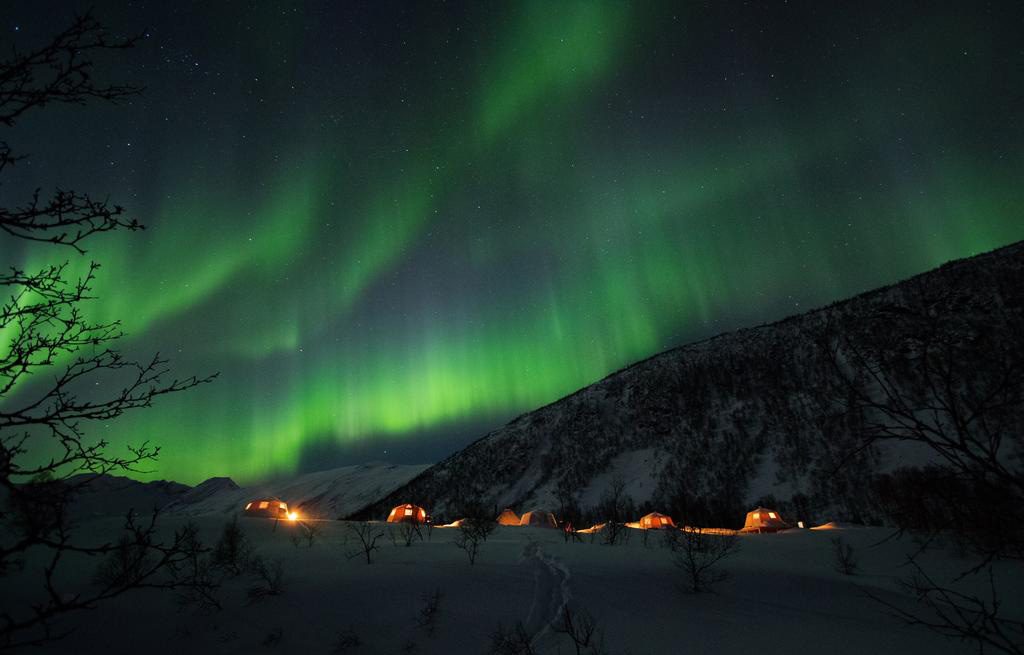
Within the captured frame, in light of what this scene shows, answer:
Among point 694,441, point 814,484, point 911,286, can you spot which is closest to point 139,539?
point 814,484

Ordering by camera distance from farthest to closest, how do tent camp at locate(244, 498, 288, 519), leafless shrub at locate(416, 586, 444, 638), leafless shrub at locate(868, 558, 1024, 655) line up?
1. tent camp at locate(244, 498, 288, 519)
2. leafless shrub at locate(416, 586, 444, 638)
3. leafless shrub at locate(868, 558, 1024, 655)

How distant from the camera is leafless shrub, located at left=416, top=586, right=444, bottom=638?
10065mm

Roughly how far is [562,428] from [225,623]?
325 ft

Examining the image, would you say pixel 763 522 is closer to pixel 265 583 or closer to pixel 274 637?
pixel 265 583

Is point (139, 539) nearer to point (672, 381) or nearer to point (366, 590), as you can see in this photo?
point (366, 590)

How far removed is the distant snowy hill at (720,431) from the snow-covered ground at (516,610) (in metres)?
57.2

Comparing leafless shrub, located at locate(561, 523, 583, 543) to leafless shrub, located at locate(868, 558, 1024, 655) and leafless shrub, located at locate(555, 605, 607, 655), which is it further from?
leafless shrub, located at locate(868, 558, 1024, 655)

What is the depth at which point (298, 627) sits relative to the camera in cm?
1058

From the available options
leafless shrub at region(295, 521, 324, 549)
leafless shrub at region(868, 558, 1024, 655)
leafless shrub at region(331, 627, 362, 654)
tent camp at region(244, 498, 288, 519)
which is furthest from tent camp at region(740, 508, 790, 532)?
leafless shrub at region(331, 627, 362, 654)

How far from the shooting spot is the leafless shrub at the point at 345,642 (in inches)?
379

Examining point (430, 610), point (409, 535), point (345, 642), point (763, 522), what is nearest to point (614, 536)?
point (409, 535)

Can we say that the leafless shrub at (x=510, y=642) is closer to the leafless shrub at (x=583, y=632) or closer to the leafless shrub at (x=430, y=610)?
the leafless shrub at (x=583, y=632)

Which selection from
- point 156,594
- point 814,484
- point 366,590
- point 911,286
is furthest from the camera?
point 911,286

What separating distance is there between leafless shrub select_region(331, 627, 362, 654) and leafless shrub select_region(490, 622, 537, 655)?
2.72 meters
